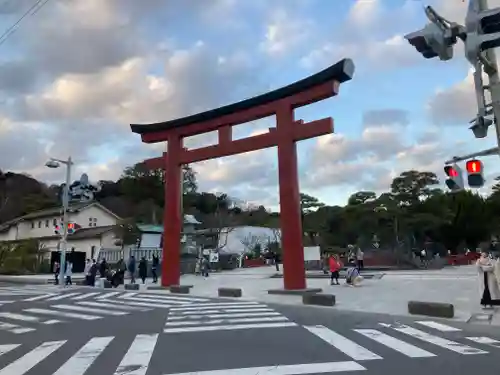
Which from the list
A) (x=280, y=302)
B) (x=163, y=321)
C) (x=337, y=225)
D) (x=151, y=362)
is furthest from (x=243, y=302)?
(x=337, y=225)

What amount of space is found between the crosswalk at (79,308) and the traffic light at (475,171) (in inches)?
379

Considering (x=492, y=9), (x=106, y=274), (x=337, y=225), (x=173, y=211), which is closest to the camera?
(x=492, y=9)

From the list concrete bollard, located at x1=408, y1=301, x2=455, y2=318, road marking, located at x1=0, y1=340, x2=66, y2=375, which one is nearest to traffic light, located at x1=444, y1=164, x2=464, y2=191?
concrete bollard, located at x1=408, y1=301, x2=455, y2=318

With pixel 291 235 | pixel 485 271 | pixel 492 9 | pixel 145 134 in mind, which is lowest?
pixel 485 271

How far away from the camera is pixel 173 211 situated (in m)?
23.3

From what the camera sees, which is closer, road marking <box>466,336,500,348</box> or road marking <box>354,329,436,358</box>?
road marking <box>354,329,436,358</box>

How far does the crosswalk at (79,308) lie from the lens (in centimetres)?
1218

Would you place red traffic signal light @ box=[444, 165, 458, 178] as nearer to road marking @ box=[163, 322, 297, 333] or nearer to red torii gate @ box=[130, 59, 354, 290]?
road marking @ box=[163, 322, 297, 333]

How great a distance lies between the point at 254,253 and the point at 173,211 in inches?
1376

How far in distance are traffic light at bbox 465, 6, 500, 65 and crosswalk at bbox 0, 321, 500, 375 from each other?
550 centimetres

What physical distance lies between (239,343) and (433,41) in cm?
667

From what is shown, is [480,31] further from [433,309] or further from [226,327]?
[226,327]

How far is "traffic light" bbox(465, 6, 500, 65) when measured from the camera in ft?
30.5

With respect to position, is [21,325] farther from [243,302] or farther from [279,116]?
[279,116]
